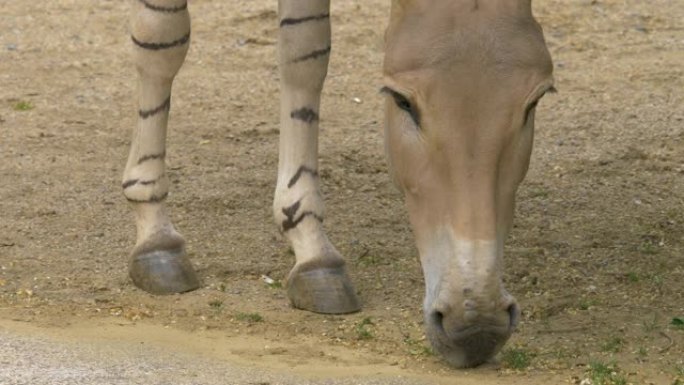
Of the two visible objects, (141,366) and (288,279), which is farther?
(288,279)

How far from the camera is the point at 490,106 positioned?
409 cm

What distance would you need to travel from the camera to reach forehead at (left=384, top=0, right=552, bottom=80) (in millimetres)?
4129

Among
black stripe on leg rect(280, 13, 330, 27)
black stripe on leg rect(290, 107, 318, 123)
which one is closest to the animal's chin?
black stripe on leg rect(290, 107, 318, 123)

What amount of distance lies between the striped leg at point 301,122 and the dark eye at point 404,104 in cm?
148

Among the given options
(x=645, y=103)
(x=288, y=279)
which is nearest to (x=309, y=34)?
(x=288, y=279)

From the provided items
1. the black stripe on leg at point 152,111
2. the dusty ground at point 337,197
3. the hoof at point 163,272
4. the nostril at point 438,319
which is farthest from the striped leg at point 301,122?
the nostril at point 438,319

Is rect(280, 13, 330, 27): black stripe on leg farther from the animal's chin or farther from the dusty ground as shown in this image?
the animal's chin

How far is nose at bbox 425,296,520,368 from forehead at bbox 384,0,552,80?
0.67 m

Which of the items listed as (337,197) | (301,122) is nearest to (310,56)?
(301,122)

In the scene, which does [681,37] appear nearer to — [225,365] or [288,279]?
[288,279]

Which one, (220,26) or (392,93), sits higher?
(392,93)

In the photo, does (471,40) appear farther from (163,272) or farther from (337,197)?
(337,197)

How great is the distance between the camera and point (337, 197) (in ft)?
23.5

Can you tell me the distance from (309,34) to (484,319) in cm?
209
